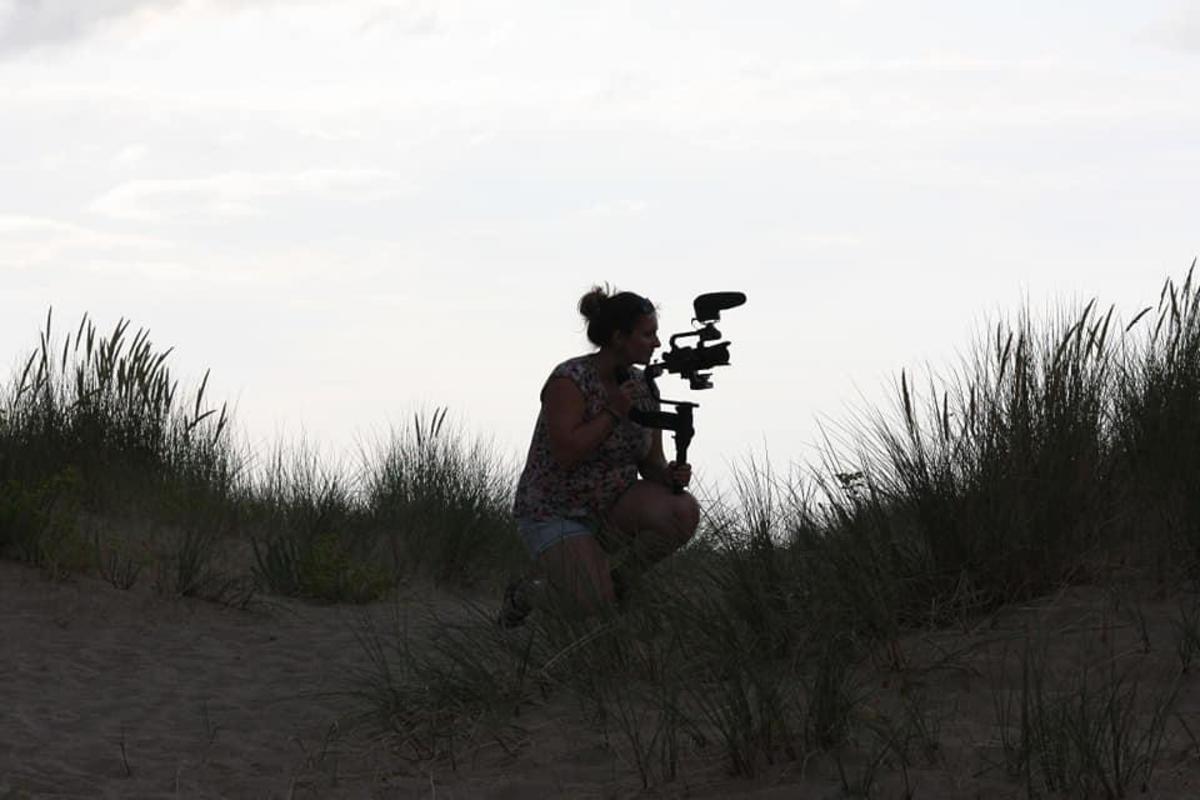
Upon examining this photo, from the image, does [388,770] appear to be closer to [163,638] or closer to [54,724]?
[54,724]

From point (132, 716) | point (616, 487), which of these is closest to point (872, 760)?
point (616, 487)

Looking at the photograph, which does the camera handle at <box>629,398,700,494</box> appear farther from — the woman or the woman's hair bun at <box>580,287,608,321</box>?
the woman's hair bun at <box>580,287,608,321</box>

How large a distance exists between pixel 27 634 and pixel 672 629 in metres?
3.70

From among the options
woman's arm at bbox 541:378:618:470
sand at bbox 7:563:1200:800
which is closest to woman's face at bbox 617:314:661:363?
woman's arm at bbox 541:378:618:470

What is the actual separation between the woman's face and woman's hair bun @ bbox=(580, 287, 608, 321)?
0.52 ft

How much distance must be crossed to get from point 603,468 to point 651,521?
342 mm

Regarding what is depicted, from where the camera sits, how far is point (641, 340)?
6.03 meters

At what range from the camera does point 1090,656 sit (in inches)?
183

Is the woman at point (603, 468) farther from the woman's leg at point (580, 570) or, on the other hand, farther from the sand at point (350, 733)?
the sand at point (350, 733)

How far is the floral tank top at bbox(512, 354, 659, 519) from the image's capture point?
618 cm

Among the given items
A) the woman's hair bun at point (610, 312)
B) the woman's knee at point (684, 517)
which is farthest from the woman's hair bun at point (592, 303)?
the woman's knee at point (684, 517)

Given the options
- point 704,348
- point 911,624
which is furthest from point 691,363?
point 911,624

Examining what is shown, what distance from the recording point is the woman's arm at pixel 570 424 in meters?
5.94

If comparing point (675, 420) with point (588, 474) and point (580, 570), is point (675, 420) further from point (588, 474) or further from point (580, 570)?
point (580, 570)
